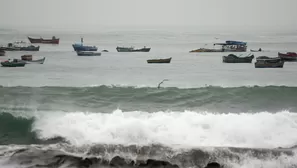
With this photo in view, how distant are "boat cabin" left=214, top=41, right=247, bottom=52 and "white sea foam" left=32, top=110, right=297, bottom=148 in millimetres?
1437

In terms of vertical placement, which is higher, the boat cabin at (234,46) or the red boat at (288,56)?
the boat cabin at (234,46)

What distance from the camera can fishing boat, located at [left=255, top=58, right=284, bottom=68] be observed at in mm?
5777

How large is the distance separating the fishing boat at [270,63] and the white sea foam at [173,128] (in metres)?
0.96

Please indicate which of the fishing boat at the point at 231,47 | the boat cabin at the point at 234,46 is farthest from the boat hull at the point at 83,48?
the boat cabin at the point at 234,46

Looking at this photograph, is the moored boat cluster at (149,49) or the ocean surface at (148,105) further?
the moored boat cluster at (149,49)

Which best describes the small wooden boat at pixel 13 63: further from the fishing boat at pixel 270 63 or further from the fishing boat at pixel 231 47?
the fishing boat at pixel 270 63

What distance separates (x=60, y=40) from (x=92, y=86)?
4.13 ft

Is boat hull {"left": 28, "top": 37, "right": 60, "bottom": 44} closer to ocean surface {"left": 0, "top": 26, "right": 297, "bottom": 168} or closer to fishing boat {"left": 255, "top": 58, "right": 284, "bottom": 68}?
ocean surface {"left": 0, "top": 26, "right": 297, "bottom": 168}

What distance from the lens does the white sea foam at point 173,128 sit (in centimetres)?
464

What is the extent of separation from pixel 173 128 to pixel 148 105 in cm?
79

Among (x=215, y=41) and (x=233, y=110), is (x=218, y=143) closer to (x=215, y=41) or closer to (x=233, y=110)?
(x=233, y=110)

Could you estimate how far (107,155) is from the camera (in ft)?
13.5

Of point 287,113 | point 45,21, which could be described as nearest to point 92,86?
point 45,21

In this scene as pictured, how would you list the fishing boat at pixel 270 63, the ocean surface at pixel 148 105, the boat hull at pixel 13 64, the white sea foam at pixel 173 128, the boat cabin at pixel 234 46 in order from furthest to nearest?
the boat cabin at pixel 234 46 → the boat hull at pixel 13 64 → the fishing boat at pixel 270 63 → the white sea foam at pixel 173 128 → the ocean surface at pixel 148 105
